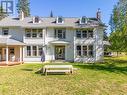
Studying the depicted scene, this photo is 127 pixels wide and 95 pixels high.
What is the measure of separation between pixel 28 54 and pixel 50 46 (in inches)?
149

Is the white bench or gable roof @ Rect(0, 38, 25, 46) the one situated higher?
gable roof @ Rect(0, 38, 25, 46)

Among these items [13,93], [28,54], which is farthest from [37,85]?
[28,54]

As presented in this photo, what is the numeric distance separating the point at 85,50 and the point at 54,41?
5.30m

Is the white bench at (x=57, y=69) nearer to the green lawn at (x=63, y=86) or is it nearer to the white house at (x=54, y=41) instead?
the green lawn at (x=63, y=86)

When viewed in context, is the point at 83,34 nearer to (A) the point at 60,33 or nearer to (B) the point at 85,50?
(B) the point at 85,50

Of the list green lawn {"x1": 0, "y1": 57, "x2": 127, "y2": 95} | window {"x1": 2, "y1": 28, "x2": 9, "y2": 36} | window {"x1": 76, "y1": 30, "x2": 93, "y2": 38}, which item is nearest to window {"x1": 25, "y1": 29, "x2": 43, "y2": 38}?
window {"x1": 2, "y1": 28, "x2": 9, "y2": 36}

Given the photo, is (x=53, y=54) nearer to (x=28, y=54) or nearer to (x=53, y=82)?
(x=28, y=54)

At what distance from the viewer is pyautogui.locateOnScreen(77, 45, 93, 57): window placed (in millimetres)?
38700

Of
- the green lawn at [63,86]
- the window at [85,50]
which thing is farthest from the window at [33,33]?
the green lawn at [63,86]

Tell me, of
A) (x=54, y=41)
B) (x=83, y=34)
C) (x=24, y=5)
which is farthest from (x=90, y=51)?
(x=24, y=5)

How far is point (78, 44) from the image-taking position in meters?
38.6

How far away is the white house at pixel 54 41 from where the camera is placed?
38188 mm

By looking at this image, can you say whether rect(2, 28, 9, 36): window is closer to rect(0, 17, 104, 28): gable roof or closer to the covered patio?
rect(0, 17, 104, 28): gable roof

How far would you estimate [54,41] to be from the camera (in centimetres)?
3828
